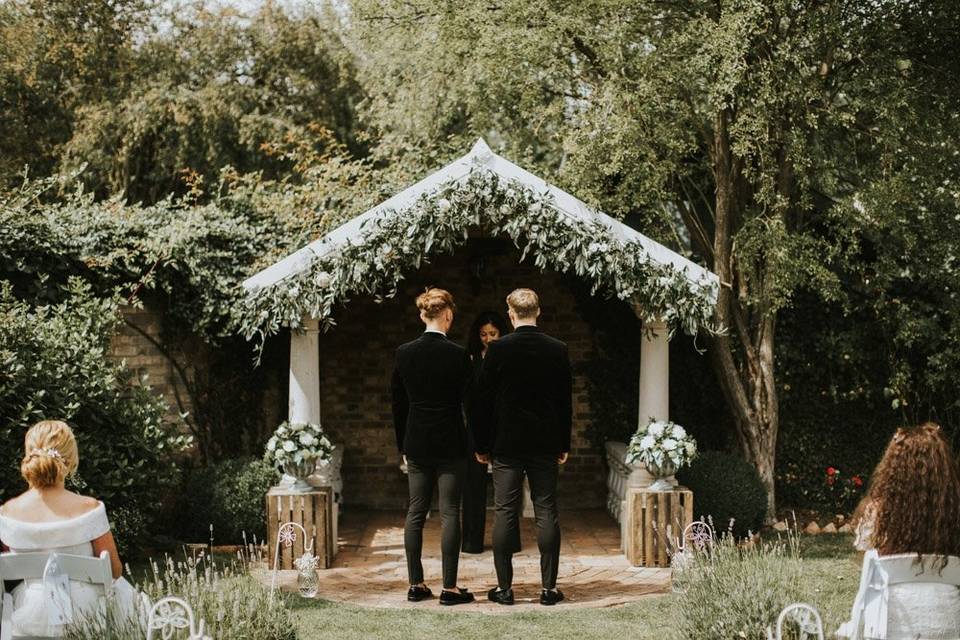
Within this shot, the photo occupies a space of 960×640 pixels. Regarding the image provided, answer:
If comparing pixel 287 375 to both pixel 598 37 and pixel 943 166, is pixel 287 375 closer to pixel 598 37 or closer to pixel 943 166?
pixel 598 37

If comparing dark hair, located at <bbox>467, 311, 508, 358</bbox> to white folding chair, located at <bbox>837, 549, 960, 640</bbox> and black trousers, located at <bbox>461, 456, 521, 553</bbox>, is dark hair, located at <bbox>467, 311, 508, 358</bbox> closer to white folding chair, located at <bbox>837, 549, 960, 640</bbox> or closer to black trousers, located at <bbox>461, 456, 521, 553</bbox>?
black trousers, located at <bbox>461, 456, 521, 553</bbox>

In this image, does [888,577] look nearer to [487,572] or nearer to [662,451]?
[662,451]

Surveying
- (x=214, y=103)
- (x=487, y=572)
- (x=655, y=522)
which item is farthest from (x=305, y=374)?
(x=214, y=103)

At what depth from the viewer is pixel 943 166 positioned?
8398 mm

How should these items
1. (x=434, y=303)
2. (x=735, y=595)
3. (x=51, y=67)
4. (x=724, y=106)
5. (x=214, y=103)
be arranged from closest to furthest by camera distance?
1. (x=735, y=595)
2. (x=434, y=303)
3. (x=724, y=106)
4. (x=214, y=103)
5. (x=51, y=67)

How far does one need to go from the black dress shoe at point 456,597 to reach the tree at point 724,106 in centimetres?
344

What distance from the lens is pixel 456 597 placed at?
21.1ft

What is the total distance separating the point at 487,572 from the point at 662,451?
1546mm

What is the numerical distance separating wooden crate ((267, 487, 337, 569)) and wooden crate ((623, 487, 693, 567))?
90.0 inches

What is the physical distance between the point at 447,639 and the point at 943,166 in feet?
18.6

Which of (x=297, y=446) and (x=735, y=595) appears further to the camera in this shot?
(x=297, y=446)

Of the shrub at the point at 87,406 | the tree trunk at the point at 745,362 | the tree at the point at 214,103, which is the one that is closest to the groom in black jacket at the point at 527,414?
the shrub at the point at 87,406

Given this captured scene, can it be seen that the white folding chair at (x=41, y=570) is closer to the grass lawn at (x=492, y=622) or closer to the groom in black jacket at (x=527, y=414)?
the grass lawn at (x=492, y=622)

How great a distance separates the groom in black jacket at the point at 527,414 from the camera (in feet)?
20.0
